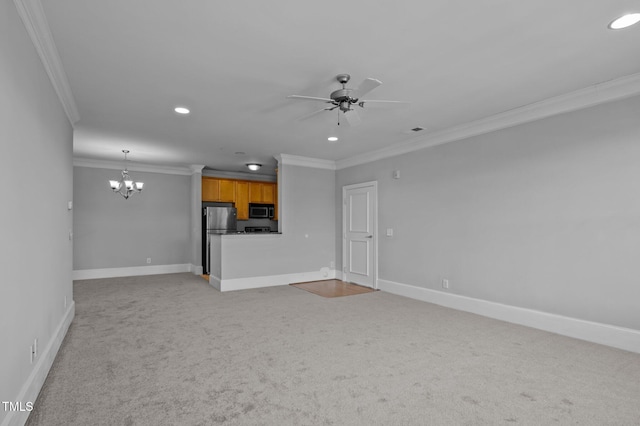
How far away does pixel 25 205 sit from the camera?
2.17 meters

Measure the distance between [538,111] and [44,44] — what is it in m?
4.66

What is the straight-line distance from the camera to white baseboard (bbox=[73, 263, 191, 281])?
7062 mm

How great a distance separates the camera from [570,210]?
3621 mm

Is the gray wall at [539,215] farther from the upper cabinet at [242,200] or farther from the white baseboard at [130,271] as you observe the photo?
the white baseboard at [130,271]

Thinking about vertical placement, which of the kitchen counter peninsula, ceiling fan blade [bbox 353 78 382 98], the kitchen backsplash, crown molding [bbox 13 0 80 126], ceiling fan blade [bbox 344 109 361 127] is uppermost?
crown molding [bbox 13 0 80 126]

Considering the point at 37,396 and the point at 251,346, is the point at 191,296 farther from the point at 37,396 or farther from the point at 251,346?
the point at 37,396

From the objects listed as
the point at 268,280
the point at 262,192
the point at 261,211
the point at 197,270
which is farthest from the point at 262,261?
the point at 262,192

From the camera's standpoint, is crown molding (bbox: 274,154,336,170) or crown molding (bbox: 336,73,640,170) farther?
crown molding (bbox: 274,154,336,170)

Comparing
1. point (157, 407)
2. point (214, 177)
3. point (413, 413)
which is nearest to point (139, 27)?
point (157, 407)

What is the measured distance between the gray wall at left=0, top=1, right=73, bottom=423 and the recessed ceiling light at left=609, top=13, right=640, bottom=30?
369 cm

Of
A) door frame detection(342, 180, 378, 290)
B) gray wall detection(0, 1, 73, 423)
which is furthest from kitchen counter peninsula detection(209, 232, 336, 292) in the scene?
gray wall detection(0, 1, 73, 423)

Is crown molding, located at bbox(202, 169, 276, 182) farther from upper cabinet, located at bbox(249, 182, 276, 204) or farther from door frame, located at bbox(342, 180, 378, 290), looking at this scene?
door frame, located at bbox(342, 180, 378, 290)

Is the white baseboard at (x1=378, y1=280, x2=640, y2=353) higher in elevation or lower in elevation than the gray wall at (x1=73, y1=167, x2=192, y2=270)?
lower

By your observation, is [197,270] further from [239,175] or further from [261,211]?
[239,175]
